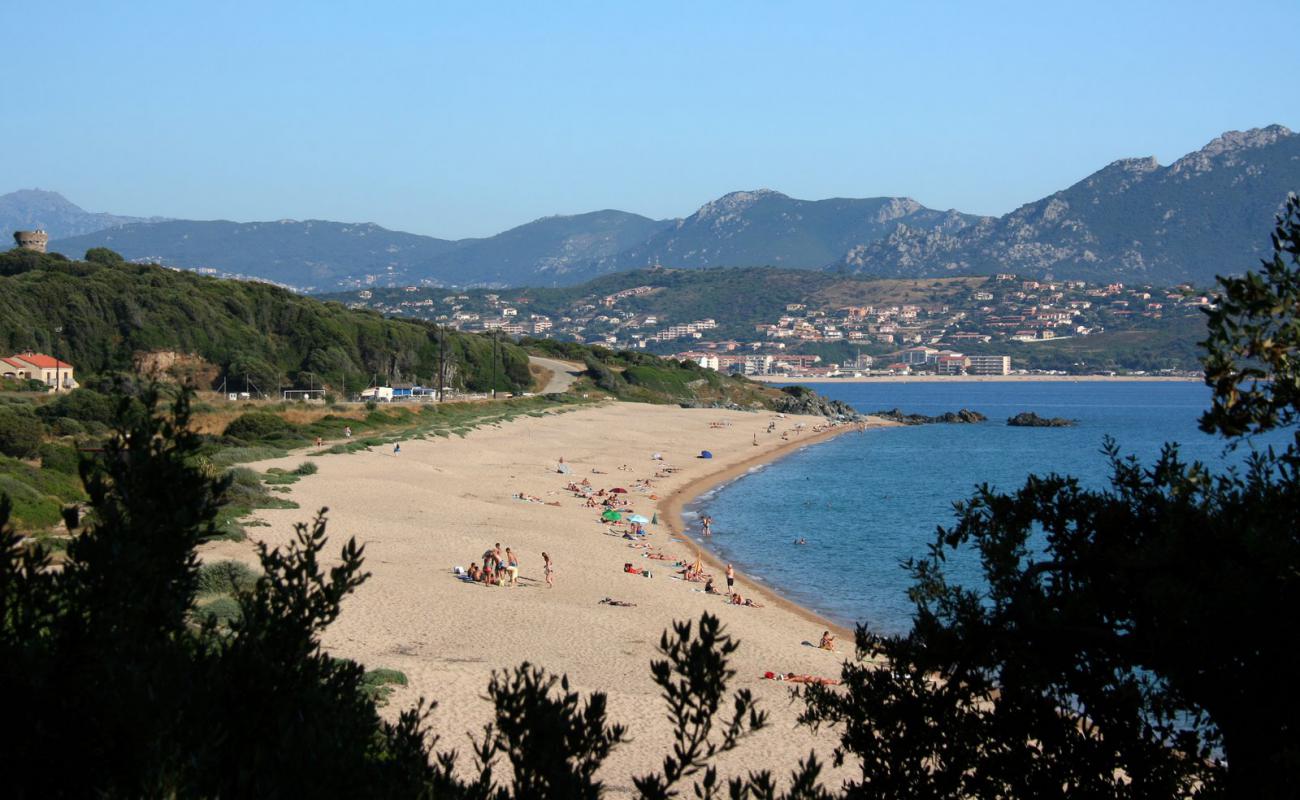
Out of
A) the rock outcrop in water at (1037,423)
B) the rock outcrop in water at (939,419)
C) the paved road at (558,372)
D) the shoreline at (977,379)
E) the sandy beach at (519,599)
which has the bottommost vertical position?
the shoreline at (977,379)

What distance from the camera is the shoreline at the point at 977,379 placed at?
16750 cm

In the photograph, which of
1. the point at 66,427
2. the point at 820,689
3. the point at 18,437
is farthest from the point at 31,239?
the point at 820,689

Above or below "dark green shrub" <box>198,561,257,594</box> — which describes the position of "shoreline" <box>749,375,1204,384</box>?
below

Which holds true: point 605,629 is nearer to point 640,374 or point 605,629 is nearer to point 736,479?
point 736,479

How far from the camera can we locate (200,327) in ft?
188

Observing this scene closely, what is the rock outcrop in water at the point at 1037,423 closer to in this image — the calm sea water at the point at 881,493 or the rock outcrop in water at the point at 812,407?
the calm sea water at the point at 881,493

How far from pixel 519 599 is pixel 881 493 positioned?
24646mm

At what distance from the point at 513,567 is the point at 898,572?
9.40m

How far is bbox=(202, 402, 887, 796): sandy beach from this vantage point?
41.9ft

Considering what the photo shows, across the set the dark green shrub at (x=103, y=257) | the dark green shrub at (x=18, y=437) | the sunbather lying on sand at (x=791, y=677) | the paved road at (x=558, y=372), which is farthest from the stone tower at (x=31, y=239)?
the sunbather lying on sand at (x=791, y=677)

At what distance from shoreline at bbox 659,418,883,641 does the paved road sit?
18.2m

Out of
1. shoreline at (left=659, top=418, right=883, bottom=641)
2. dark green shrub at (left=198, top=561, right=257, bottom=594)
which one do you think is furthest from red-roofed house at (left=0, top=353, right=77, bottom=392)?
dark green shrub at (left=198, top=561, right=257, bottom=594)

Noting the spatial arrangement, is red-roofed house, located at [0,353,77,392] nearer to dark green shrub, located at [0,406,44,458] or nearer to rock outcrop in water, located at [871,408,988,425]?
dark green shrub, located at [0,406,44,458]

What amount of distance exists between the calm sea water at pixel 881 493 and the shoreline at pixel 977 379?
7057 centimetres
